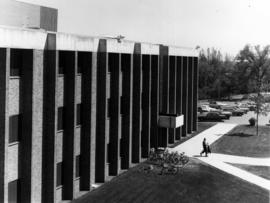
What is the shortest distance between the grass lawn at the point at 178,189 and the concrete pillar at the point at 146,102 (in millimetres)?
4468

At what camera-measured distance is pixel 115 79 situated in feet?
102

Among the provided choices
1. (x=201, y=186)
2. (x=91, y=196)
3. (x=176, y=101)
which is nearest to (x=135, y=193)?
(x=91, y=196)

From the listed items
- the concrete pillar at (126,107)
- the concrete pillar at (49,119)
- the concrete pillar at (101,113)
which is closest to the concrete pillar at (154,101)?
the concrete pillar at (126,107)

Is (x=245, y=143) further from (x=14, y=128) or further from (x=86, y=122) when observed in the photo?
(x=14, y=128)

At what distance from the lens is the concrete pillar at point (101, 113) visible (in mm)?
28781

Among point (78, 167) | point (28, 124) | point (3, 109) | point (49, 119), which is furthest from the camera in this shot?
point (78, 167)

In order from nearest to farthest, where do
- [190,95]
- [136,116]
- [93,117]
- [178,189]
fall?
[178,189]
[93,117]
[136,116]
[190,95]

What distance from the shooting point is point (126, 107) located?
3325cm

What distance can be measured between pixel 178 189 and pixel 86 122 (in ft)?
22.9

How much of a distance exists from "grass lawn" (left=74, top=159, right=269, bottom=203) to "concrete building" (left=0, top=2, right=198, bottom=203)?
1.29 meters

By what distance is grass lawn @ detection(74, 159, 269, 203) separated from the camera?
86.5ft

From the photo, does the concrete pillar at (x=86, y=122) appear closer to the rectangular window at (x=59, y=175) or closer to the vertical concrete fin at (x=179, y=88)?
the rectangular window at (x=59, y=175)

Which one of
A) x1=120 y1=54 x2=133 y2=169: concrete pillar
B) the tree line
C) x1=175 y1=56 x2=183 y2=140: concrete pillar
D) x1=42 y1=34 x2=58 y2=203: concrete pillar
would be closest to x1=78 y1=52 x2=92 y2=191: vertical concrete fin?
x1=42 y1=34 x2=58 y2=203: concrete pillar

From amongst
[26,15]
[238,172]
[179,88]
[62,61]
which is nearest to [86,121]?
[62,61]
